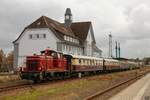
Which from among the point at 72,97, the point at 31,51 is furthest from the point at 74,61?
the point at 31,51

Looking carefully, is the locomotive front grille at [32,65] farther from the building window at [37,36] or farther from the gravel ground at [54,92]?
the building window at [37,36]

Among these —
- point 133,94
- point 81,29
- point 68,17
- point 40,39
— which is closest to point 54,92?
point 133,94

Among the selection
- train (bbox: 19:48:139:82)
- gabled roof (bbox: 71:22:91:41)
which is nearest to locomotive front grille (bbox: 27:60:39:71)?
train (bbox: 19:48:139:82)

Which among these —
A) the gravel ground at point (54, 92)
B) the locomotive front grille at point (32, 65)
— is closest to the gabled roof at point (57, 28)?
the locomotive front grille at point (32, 65)

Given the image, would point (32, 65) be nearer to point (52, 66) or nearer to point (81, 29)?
point (52, 66)

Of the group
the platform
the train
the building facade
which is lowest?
the platform

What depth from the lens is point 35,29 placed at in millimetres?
85938

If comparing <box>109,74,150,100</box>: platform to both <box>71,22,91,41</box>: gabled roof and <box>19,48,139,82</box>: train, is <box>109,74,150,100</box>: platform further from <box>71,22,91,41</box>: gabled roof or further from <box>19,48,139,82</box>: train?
<box>71,22,91,41</box>: gabled roof

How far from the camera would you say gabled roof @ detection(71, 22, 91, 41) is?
106m

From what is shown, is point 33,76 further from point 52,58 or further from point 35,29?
point 35,29

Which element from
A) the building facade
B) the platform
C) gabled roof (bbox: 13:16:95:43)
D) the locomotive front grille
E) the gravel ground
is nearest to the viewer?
the gravel ground

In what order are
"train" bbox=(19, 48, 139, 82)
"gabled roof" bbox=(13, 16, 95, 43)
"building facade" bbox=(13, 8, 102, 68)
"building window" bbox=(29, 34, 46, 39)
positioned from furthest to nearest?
"gabled roof" bbox=(13, 16, 95, 43) → "building window" bbox=(29, 34, 46, 39) → "building facade" bbox=(13, 8, 102, 68) → "train" bbox=(19, 48, 139, 82)

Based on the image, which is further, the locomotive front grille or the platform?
the locomotive front grille

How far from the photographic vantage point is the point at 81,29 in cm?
10875
